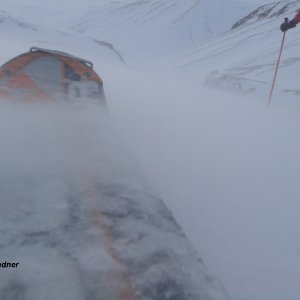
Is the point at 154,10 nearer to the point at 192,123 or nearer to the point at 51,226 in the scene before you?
the point at 192,123

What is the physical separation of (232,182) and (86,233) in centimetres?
272

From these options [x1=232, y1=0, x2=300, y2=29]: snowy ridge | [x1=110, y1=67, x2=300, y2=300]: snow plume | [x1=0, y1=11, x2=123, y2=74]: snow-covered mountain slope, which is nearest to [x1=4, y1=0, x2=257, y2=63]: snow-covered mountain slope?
[x1=232, y1=0, x2=300, y2=29]: snowy ridge

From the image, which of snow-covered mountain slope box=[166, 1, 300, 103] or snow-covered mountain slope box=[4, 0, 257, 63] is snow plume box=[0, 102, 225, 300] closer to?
snow-covered mountain slope box=[166, 1, 300, 103]

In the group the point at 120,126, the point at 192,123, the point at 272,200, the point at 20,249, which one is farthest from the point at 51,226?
the point at 192,123

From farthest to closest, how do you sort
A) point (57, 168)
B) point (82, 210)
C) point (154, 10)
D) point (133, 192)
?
point (154, 10) → point (57, 168) → point (133, 192) → point (82, 210)

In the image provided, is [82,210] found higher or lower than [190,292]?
higher

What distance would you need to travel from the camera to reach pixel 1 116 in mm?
4855

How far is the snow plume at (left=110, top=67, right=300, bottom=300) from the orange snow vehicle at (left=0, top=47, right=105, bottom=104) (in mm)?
957

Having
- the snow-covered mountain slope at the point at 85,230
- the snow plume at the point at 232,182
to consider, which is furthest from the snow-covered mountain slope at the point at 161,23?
the snow-covered mountain slope at the point at 85,230

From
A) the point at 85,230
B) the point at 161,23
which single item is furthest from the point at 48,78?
the point at 161,23

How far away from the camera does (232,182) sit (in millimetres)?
4781

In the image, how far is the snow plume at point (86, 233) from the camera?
202cm

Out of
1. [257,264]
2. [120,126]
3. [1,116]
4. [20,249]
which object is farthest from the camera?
[120,126]

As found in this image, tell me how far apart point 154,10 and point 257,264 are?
57.0 metres
